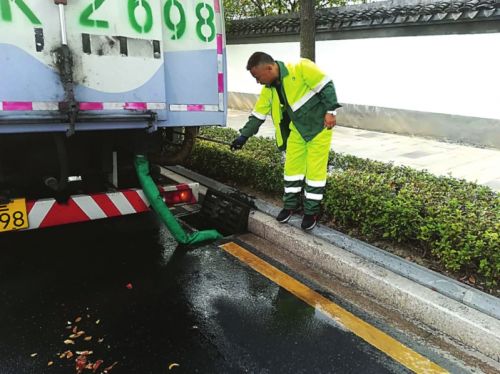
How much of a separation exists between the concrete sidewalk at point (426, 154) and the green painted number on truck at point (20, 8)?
4551mm

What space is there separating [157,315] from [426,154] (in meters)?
5.37

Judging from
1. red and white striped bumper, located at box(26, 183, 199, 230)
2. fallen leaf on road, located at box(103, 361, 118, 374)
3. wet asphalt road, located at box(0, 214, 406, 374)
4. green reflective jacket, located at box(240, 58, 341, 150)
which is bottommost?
fallen leaf on road, located at box(103, 361, 118, 374)

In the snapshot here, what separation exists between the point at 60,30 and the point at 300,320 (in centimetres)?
227

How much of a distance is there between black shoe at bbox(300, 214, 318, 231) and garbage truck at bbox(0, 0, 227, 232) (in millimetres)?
1061

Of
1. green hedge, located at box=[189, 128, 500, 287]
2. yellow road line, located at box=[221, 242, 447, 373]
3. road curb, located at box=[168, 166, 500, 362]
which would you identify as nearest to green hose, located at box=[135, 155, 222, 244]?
yellow road line, located at box=[221, 242, 447, 373]

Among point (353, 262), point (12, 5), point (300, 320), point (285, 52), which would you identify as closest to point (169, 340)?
point (300, 320)

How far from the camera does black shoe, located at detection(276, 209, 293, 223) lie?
3775mm

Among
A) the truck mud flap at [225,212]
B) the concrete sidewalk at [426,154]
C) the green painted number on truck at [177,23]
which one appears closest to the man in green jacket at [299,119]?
the truck mud flap at [225,212]

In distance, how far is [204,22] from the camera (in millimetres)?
3107

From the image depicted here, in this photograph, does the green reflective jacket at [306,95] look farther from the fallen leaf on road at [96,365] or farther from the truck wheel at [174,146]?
the fallen leaf on road at [96,365]

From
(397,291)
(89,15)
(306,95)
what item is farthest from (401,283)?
(89,15)

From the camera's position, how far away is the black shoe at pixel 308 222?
3580mm

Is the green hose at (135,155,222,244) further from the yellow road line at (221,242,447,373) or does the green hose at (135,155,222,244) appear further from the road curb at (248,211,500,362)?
the road curb at (248,211,500,362)

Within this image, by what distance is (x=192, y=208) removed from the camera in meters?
4.59
